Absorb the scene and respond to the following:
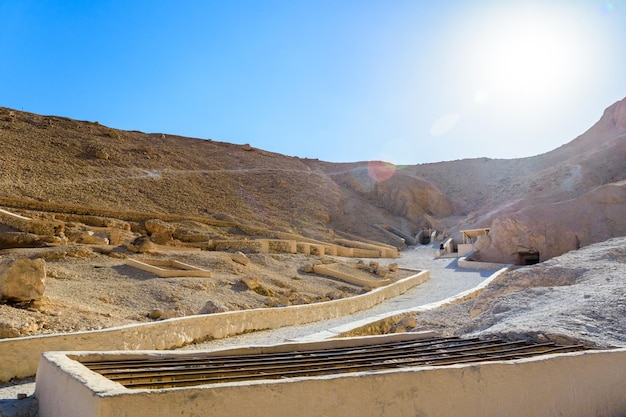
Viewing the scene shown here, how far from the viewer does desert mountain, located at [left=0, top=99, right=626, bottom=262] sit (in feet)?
74.0

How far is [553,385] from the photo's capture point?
174 inches

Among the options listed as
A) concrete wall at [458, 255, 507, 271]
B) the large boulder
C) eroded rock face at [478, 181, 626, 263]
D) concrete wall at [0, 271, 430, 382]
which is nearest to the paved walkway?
concrete wall at [0, 271, 430, 382]

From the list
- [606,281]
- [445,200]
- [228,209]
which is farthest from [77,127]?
[606,281]

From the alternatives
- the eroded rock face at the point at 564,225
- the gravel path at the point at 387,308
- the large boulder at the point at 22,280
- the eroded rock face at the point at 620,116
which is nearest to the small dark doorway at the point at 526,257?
the eroded rock face at the point at 564,225

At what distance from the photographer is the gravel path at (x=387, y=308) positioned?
4.62m

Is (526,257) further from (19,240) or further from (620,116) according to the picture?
(620,116)

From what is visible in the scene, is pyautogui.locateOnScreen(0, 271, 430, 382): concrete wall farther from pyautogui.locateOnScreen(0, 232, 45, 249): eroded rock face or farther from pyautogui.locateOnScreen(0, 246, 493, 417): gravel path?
pyautogui.locateOnScreen(0, 232, 45, 249): eroded rock face

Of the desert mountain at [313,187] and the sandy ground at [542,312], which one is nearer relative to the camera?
the sandy ground at [542,312]

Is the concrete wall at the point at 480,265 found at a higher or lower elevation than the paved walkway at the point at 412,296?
higher

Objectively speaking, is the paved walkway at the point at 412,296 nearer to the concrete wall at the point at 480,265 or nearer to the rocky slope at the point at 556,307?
the concrete wall at the point at 480,265

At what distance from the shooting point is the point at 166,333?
7984 mm

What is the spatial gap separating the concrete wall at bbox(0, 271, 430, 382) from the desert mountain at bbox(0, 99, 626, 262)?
42.7 feet

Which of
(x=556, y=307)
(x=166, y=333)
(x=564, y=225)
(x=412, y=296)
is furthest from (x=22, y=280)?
(x=564, y=225)

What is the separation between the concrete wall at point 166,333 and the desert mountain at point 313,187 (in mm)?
13013
